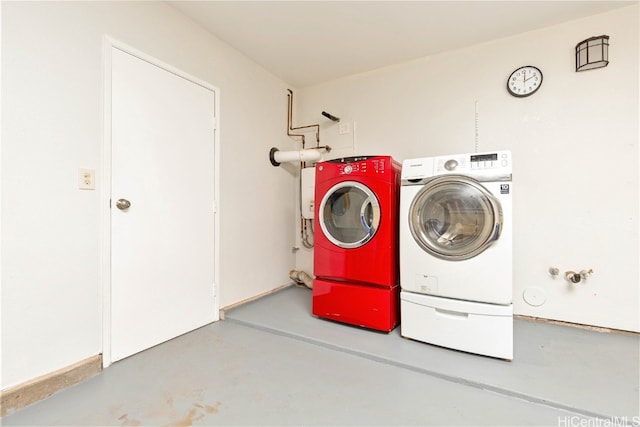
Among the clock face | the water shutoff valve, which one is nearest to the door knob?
the clock face

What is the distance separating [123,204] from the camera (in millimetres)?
1714

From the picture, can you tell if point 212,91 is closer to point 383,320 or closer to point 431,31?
point 431,31

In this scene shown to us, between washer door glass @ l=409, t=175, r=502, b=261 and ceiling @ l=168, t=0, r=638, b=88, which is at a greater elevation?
ceiling @ l=168, t=0, r=638, b=88

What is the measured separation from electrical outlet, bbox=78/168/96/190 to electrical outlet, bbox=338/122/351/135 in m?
2.21

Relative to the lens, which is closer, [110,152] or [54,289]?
[54,289]

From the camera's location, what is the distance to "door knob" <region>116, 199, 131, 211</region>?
1694 millimetres

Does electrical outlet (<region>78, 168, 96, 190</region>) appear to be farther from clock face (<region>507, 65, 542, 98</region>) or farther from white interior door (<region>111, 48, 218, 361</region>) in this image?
clock face (<region>507, 65, 542, 98</region>)

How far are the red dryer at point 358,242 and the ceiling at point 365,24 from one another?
1052 millimetres

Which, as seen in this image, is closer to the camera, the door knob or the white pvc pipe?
the door knob

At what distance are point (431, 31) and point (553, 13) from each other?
822 millimetres

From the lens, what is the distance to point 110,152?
166cm

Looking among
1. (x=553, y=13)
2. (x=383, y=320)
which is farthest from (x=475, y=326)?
(x=553, y=13)

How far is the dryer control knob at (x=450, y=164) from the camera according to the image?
1782mm

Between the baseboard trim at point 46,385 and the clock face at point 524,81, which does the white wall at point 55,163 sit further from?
the clock face at point 524,81
